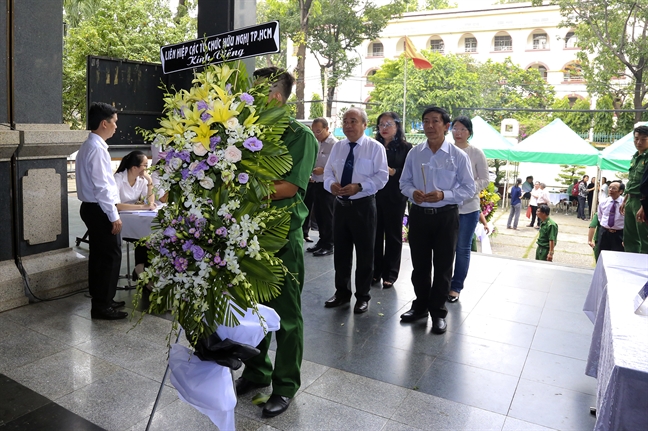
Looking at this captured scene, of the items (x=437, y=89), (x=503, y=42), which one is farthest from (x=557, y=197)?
(x=503, y=42)

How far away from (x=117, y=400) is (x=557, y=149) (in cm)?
1528

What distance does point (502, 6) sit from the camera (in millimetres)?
41781

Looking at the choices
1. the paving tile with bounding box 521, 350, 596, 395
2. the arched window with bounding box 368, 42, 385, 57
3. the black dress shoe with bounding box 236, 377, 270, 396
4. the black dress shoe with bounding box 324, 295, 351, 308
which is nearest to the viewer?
the black dress shoe with bounding box 236, 377, 270, 396

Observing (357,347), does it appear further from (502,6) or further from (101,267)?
(502,6)

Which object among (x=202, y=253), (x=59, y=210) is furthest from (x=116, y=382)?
(x=59, y=210)

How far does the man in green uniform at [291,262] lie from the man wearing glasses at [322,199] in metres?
4.13

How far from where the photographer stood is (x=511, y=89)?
110 ft

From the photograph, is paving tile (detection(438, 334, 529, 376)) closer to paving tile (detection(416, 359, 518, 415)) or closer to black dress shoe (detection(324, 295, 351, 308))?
paving tile (detection(416, 359, 518, 415))

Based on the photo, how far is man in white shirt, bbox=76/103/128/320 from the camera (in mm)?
4406

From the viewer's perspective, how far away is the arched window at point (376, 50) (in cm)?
4475

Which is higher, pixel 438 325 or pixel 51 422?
pixel 438 325

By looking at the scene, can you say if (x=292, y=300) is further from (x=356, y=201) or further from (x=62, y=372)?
(x=356, y=201)

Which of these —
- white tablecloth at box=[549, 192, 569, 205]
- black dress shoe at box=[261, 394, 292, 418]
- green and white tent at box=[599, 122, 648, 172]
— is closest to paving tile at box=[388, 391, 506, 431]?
black dress shoe at box=[261, 394, 292, 418]

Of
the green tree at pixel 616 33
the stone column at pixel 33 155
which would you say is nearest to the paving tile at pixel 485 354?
the stone column at pixel 33 155
